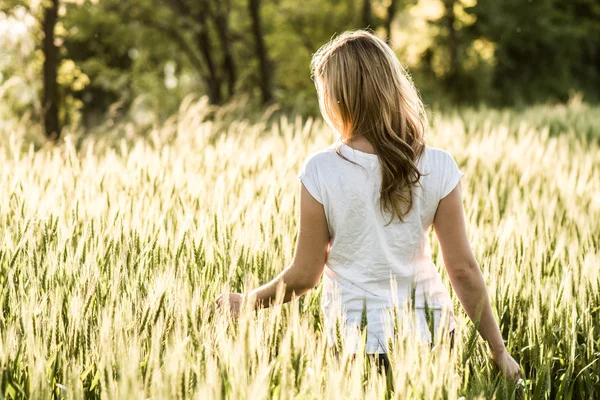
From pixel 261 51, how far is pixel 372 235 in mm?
11325

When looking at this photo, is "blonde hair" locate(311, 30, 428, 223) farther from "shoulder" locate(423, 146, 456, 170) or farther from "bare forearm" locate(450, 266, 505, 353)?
"bare forearm" locate(450, 266, 505, 353)

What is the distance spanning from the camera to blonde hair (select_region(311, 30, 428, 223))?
194cm

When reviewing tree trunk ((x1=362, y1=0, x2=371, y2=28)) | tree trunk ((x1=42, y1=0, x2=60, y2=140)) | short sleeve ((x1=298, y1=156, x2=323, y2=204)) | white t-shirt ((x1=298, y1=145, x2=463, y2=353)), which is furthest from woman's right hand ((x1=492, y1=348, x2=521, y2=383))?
tree trunk ((x1=362, y1=0, x2=371, y2=28))

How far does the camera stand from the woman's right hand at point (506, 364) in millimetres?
1937

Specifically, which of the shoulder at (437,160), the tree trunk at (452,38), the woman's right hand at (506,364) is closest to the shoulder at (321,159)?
the shoulder at (437,160)

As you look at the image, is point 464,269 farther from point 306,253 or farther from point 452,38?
point 452,38

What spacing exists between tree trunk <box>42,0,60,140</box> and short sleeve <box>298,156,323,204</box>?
23.3ft

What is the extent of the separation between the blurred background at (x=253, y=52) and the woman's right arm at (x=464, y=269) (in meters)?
5.57

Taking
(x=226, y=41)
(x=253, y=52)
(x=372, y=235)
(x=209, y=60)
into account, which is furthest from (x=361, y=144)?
(x=253, y=52)

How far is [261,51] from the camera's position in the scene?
1291 cm

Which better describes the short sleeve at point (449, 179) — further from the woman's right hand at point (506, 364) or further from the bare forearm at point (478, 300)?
the woman's right hand at point (506, 364)

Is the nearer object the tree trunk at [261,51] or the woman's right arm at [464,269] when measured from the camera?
the woman's right arm at [464,269]

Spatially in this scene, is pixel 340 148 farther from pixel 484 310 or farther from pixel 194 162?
pixel 194 162

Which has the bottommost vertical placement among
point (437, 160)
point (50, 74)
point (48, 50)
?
point (437, 160)
